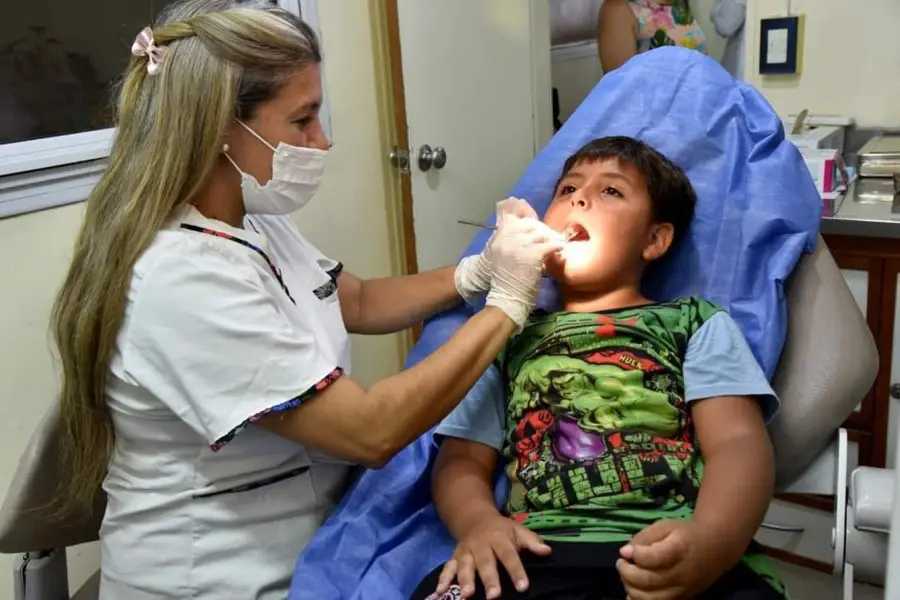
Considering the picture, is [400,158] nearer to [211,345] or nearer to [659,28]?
[659,28]

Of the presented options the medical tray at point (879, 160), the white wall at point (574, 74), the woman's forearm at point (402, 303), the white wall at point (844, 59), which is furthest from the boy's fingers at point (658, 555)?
the white wall at point (574, 74)

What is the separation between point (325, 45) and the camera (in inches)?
87.0

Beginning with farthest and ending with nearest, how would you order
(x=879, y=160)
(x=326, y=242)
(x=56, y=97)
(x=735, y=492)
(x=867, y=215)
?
(x=326, y=242)
(x=879, y=160)
(x=867, y=215)
(x=56, y=97)
(x=735, y=492)

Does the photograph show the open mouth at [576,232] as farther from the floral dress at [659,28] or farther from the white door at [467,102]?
the floral dress at [659,28]

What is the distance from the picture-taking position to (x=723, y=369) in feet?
4.07

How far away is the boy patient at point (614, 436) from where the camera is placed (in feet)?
3.49

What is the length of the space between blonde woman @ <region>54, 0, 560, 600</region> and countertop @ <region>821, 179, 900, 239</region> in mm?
1083

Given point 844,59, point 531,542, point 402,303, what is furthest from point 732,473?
point 844,59

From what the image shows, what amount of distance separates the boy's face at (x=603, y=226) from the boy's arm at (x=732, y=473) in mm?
289

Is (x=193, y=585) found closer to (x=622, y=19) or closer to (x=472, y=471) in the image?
(x=472, y=471)

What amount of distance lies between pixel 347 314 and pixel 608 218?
51cm

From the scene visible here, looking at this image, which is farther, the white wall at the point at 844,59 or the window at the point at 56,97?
the white wall at the point at 844,59

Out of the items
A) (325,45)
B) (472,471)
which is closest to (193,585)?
(472,471)

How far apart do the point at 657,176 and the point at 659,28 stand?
160 centimetres
